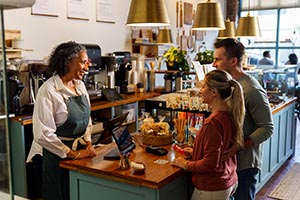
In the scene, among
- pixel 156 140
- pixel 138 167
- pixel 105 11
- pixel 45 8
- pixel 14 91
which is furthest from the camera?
pixel 105 11

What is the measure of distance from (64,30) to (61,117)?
263 cm

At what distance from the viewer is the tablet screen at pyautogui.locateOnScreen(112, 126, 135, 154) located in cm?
206

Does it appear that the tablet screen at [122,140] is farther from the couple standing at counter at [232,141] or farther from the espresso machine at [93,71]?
the espresso machine at [93,71]

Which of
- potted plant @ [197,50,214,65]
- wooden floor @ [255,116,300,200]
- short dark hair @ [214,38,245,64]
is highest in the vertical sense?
short dark hair @ [214,38,245,64]

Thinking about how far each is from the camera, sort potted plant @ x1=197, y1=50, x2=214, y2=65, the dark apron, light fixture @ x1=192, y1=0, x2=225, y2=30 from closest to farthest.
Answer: the dark apron, light fixture @ x1=192, y1=0, x2=225, y2=30, potted plant @ x1=197, y1=50, x2=214, y2=65

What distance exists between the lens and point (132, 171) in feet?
6.57

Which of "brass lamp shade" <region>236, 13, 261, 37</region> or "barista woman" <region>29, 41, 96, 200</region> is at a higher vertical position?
"brass lamp shade" <region>236, 13, 261, 37</region>

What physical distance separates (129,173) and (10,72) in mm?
1867

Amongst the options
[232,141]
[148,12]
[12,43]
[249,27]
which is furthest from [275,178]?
[12,43]

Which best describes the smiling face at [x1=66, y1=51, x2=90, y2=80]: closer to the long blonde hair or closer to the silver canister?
the long blonde hair

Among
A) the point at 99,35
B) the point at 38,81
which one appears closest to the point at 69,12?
the point at 99,35

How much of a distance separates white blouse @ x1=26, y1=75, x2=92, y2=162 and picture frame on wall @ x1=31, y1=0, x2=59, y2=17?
2.18 m

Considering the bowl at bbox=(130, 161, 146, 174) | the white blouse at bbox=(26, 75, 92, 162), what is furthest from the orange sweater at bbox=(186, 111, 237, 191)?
the white blouse at bbox=(26, 75, 92, 162)

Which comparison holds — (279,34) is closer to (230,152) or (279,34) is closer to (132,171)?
Answer: (230,152)
